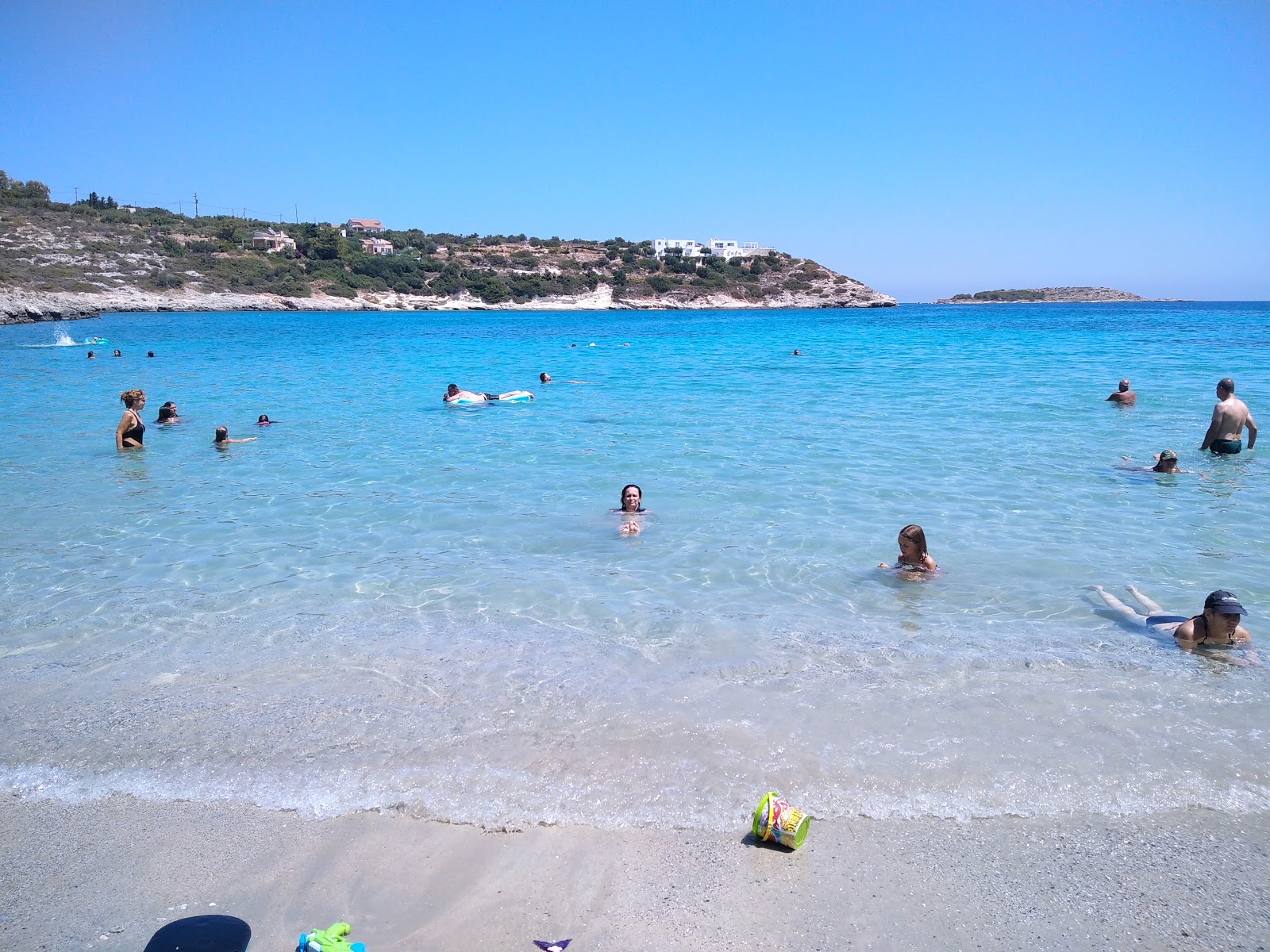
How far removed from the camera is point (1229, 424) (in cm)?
1155

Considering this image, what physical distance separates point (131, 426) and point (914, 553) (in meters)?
12.5

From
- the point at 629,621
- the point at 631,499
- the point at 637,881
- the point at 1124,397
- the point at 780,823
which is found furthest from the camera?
the point at 1124,397

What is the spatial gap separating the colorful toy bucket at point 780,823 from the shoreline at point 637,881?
0.21ft

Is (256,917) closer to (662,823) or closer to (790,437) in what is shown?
(662,823)

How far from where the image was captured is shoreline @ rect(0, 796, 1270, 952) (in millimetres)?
3135

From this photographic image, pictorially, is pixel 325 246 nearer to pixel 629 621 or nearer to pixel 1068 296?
pixel 629 621

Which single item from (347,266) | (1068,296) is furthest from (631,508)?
(1068,296)

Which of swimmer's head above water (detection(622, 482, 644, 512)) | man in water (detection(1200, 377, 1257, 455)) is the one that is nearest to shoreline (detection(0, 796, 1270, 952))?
swimmer's head above water (detection(622, 482, 644, 512))

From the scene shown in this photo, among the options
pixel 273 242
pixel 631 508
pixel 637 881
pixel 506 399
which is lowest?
pixel 637 881

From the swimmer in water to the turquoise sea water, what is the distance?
31 centimetres

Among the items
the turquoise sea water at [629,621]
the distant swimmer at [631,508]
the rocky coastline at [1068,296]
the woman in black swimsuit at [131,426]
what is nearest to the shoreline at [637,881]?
the turquoise sea water at [629,621]

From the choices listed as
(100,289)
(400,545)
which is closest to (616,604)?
(400,545)

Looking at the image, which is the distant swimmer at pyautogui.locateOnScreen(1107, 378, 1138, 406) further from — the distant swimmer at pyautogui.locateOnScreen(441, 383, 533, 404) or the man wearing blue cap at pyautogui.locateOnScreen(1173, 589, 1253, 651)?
the distant swimmer at pyautogui.locateOnScreen(441, 383, 533, 404)

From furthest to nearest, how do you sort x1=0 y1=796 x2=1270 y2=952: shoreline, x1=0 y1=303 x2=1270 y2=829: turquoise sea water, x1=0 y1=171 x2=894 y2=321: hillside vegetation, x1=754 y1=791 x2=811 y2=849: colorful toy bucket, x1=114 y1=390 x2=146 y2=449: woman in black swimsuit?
x1=0 y1=171 x2=894 y2=321: hillside vegetation
x1=114 y1=390 x2=146 y2=449: woman in black swimsuit
x1=0 y1=303 x2=1270 y2=829: turquoise sea water
x1=754 y1=791 x2=811 y2=849: colorful toy bucket
x1=0 y1=796 x2=1270 y2=952: shoreline
